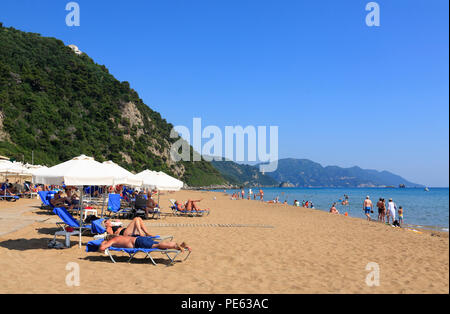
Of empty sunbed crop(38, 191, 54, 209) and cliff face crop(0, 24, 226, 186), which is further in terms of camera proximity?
cliff face crop(0, 24, 226, 186)

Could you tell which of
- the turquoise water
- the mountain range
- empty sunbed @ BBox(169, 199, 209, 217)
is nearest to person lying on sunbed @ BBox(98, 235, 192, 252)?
empty sunbed @ BBox(169, 199, 209, 217)

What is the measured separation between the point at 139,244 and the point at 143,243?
10 centimetres

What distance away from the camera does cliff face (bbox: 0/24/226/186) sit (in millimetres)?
Answer: 51719

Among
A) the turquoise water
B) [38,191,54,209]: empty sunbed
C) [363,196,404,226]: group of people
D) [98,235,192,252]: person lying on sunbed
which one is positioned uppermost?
[38,191,54,209]: empty sunbed

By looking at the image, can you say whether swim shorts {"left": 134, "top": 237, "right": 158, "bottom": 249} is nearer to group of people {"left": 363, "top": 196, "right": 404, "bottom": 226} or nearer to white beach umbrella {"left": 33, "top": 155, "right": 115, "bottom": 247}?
white beach umbrella {"left": 33, "top": 155, "right": 115, "bottom": 247}

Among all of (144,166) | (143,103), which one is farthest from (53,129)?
(143,103)

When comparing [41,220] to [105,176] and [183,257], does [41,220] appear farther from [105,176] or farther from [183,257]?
[183,257]

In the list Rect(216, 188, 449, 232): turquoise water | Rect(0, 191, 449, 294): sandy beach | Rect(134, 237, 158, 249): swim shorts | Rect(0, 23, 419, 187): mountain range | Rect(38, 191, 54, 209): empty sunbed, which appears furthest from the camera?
Rect(0, 23, 419, 187): mountain range

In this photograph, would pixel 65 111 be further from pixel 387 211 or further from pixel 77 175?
pixel 77 175

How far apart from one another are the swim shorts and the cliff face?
41.0 meters

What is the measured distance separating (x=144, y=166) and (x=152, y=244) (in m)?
70.9

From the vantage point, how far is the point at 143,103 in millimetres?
100938

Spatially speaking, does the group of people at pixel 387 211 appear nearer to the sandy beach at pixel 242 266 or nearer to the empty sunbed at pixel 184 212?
the sandy beach at pixel 242 266

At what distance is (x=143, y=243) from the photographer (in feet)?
23.5
